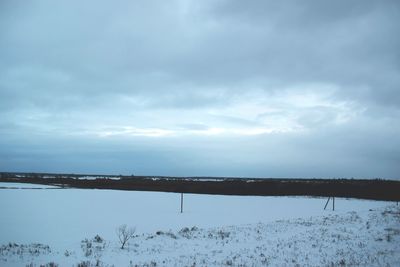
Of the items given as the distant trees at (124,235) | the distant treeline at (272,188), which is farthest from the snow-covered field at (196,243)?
the distant treeline at (272,188)

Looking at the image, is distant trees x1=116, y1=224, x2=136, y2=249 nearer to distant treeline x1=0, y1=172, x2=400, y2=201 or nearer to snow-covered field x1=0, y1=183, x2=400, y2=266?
snow-covered field x1=0, y1=183, x2=400, y2=266

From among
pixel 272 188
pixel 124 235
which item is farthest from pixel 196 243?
pixel 272 188

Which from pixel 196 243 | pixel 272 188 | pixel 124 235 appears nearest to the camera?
pixel 196 243

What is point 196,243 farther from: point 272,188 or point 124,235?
point 272,188

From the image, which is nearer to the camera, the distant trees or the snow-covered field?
the snow-covered field

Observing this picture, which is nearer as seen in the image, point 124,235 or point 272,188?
point 124,235

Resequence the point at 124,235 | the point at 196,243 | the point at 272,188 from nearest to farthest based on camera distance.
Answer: the point at 196,243, the point at 124,235, the point at 272,188

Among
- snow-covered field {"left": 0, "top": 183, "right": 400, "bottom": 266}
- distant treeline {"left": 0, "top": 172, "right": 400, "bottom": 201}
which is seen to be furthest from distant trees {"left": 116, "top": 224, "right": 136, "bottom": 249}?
distant treeline {"left": 0, "top": 172, "right": 400, "bottom": 201}

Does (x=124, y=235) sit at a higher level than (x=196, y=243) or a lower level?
higher

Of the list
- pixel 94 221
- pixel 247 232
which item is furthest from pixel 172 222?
pixel 247 232

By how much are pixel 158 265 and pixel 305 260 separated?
5.01 meters

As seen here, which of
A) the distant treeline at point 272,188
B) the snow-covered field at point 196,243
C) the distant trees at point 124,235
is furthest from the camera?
the distant treeline at point 272,188

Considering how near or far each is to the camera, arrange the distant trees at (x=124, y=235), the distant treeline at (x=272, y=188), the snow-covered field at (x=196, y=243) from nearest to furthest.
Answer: the snow-covered field at (x=196, y=243)
the distant trees at (x=124, y=235)
the distant treeline at (x=272, y=188)

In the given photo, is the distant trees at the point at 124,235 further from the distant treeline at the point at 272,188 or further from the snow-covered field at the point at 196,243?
the distant treeline at the point at 272,188
